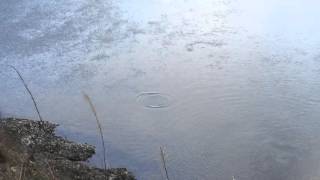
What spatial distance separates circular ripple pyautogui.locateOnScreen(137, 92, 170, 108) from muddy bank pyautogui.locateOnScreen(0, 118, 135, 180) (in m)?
0.78

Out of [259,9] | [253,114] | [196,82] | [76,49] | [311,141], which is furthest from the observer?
[259,9]

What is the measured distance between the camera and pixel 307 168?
4.36 m

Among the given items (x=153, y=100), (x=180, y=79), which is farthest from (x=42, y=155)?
(x=180, y=79)

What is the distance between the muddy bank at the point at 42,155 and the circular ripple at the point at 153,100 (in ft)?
2.58

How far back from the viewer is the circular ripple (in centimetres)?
514

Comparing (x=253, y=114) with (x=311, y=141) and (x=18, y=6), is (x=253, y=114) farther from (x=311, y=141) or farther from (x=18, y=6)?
(x=18, y=6)

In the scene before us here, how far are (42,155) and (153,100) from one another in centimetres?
140

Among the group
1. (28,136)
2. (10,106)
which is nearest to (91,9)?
(10,106)

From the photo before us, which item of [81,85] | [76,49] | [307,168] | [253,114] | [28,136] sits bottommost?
[307,168]

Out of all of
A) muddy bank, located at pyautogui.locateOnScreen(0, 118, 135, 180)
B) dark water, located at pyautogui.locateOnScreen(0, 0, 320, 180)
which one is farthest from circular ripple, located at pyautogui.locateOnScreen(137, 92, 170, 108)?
muddy bank, located at pyautogui.locateOnScreen(0, 118, 135, 180)

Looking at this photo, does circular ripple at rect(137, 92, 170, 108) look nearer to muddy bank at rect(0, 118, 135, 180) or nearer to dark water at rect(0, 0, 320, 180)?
dark water at rect(0, 0, 320, 180)

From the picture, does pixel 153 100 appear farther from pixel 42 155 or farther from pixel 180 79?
pixel 42 155

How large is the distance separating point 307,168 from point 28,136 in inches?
96.0

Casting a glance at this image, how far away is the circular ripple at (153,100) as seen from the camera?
514 centimetres
